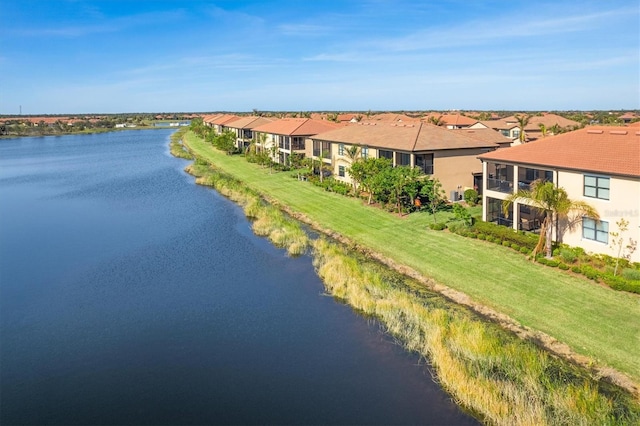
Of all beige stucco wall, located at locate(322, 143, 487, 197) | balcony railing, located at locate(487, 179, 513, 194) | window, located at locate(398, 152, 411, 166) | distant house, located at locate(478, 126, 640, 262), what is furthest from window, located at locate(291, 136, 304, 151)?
balcony railing, located at locate(487, 179, 513, 194)

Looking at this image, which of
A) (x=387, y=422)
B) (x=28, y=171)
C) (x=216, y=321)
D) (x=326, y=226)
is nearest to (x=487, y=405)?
(x=387, y=422)

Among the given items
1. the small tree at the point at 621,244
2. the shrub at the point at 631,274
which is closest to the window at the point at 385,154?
the small tree at the point at 621,244

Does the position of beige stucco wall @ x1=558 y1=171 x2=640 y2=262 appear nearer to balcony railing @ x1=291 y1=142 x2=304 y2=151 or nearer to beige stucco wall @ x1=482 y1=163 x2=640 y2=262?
beige stucco wall @ x1=482 y1=163 x2=640 y2=262

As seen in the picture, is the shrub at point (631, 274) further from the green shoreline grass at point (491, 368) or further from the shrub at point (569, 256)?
the green shoreline grass at point (491, 368)

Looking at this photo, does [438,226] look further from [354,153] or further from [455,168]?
[354,153]

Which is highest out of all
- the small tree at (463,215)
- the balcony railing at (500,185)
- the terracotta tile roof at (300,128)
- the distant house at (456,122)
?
the distant house at (456,122)

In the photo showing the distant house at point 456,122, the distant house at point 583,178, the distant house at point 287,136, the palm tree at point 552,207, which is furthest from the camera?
the distant house at point 456,122

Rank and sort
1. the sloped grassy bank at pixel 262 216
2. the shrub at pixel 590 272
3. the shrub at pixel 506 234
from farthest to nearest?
the sloped grassy bank at pixel 262 216, the shrub at pixel 506 234, the shrub at pixel 590 272
